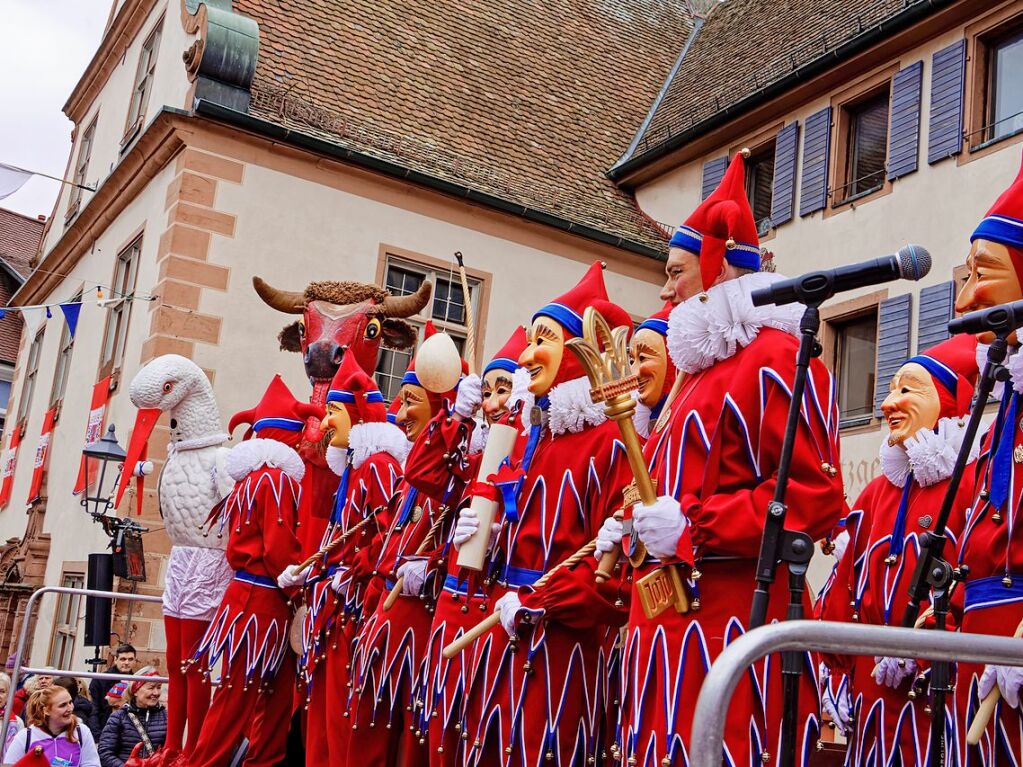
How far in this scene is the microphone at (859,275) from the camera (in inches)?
117

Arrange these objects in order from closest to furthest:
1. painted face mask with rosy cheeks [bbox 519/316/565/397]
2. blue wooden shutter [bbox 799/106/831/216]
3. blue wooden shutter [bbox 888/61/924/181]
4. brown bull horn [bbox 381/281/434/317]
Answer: painted face mask with rosy cheeks [bbox 519/316/565/397] → brown bull horn [bbox 381/281/434/317] → blue wooden shutter [bbox 888/61/924/181] → blue wooden shutter [bbox 799/106/831/216]

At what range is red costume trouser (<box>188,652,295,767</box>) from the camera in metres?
6.77

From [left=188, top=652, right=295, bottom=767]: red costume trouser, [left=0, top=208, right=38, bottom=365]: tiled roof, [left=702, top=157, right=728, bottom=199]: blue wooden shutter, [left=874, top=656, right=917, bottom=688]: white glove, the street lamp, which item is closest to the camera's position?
[left=874, top=656, right=917, bottom=688]: white glove

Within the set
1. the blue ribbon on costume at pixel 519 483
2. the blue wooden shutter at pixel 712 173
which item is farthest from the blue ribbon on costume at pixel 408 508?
the blue wooden shutter at pixel 712 173

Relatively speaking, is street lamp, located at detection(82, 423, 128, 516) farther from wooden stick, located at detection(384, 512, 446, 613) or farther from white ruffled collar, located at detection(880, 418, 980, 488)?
white ruffled collar, located at detection(880, 418, 980, 488)

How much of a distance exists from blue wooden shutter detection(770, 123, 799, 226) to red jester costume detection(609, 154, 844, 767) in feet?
33.4

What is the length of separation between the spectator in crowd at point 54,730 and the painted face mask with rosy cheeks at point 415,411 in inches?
125

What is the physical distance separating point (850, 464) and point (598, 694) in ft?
26.4

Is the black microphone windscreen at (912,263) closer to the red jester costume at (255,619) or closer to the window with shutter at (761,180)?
the red jester costume at (255,619)

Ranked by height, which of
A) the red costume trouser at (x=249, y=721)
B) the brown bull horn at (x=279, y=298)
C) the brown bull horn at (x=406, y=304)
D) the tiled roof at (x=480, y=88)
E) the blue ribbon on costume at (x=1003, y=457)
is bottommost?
the red costume trouser at (x=249, y=721)

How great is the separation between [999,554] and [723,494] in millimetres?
755

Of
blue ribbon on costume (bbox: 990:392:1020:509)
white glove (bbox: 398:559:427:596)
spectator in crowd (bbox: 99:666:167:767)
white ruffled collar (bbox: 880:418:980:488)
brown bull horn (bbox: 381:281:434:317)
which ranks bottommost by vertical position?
spectator in crowd (bbox: 99:666:167:767)

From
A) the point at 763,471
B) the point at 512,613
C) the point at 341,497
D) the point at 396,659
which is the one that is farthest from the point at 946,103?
the point at 763,471

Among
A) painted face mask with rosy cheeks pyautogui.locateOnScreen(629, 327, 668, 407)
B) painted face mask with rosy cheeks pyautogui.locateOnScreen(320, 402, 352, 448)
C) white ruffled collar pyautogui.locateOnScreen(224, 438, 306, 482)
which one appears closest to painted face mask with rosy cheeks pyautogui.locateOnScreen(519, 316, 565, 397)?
painted face mask with rosy cheeks pyautogui.locateOnScreen(629, 327, 668, 407)
